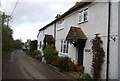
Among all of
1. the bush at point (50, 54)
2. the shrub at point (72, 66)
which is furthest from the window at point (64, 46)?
the shrub at point (72, 66)

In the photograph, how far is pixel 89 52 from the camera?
9.24 m

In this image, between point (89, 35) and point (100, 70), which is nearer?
point (100, 70)

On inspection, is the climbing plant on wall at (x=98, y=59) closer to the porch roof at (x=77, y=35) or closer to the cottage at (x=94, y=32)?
the cottage at (x=94, y=32)

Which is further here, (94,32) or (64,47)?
(64,47)

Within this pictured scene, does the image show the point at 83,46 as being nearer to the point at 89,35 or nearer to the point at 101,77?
the point at 89,35

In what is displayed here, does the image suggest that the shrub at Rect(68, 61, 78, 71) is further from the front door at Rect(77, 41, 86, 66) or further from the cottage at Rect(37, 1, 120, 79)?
the cottage at Rect(37, 1, 120, 79)

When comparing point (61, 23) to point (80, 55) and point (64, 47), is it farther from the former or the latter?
point (80, 55)

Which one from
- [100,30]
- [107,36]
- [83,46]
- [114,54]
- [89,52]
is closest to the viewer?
[114,54]

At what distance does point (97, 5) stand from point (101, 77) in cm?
502

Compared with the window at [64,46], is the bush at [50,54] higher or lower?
lower

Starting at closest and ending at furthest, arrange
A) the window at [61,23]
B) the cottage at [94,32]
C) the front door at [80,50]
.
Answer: the cottage at [94,32] < the front door at [80,50] < the window at [61,23]

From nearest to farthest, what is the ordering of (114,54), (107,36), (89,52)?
(114,54) < (107,36) < (89,52)

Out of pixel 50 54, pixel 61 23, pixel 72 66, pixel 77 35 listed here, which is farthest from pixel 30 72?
pixel 61 23

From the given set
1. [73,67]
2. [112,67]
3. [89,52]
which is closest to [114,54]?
[112,67]
